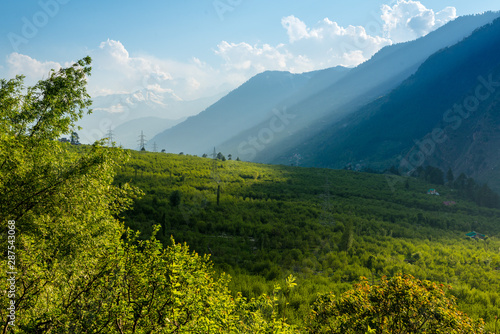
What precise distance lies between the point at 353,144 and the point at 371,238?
175m

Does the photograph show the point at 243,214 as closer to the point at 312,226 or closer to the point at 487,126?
the point at 312,226

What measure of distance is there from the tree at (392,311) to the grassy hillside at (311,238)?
149 inches

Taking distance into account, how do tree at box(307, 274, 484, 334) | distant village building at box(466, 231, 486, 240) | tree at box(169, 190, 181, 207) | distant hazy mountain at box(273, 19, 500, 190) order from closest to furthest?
tree at box(307, 274, 484, 334) → tree at box(169, 190, 181, 207) → distant village building at box(466, 231, 486, 240) → distant hazy mountain at box(273, 19, 500, 190)

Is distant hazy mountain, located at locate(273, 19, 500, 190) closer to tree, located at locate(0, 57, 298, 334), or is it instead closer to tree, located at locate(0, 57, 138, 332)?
tree, located at locate(0, 57, 298, 334)

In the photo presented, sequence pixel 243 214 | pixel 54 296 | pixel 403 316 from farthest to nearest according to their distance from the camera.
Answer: pixel 243 214, pixel 403 316, pixel 54 296

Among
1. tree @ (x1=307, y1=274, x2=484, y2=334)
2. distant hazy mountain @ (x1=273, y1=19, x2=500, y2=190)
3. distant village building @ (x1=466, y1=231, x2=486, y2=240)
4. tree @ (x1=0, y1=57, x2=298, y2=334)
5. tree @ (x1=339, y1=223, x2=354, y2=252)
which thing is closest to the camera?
tree @ (x1=0, y1=57, x2=298, y2=334)

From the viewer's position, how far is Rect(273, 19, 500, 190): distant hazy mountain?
11088 centimetres

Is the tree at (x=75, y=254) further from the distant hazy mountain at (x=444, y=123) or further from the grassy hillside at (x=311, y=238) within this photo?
the distant hazy mountain at (x=444, y=123)

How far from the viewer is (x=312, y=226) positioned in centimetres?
2522

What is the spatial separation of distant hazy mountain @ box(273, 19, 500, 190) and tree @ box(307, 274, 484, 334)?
110 meters

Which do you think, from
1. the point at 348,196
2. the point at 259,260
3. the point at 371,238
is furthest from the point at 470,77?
the point at 259,260

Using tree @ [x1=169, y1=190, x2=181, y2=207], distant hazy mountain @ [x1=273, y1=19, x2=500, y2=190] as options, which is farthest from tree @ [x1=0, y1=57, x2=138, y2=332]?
distant hazy mountain @ [x1=273, y1=19, x2=500, y2=190]

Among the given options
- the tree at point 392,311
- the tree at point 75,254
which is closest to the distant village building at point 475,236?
the tree at point 392,311

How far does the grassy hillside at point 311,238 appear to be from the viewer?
1459 centimetres
